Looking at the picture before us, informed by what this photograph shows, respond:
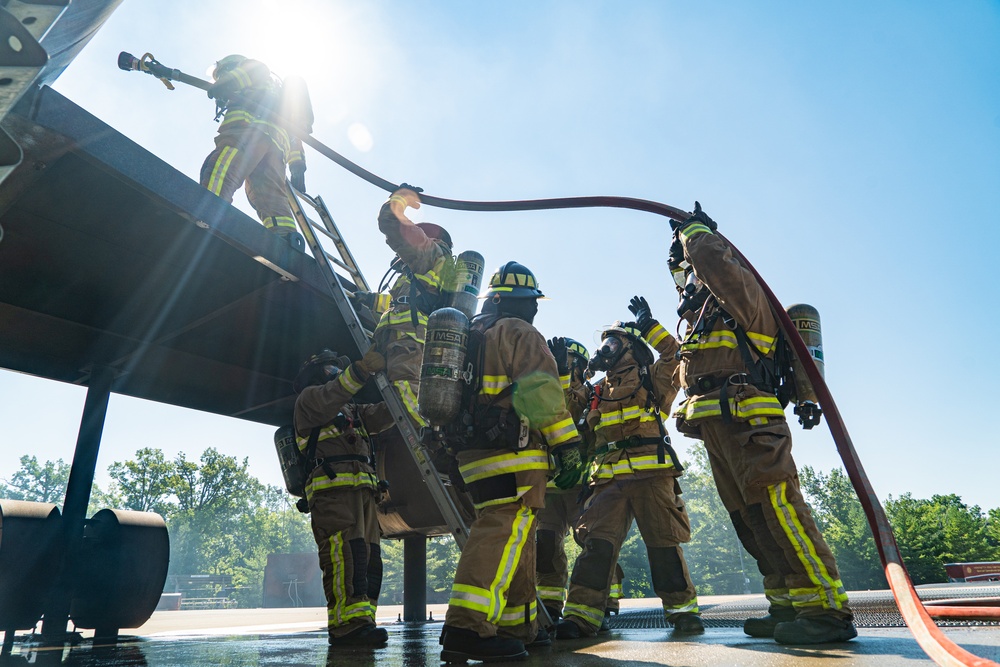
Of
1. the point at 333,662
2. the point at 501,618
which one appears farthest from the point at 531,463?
the point at 333,662

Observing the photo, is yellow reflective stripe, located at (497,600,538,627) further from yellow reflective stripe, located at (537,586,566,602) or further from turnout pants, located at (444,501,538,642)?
yellow reflective stripe, located at (537,586,566,602)

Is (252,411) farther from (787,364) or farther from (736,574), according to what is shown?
(736,574)

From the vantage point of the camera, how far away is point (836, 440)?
8.63 feet

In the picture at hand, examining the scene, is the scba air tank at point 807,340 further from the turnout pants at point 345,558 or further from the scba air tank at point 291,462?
the scba air tank at point 291,462

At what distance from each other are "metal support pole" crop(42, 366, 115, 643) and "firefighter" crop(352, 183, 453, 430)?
2623 millimetres

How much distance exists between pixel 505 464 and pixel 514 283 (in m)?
1.15

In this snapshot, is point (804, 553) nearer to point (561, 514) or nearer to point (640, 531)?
point (640, 531)

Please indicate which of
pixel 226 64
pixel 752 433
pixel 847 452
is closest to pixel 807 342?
pixel 752 433

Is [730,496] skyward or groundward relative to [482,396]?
groundward

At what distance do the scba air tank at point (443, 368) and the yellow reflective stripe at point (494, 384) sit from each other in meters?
0.15

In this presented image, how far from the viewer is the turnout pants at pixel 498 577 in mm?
2789

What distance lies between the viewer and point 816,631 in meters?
2.90

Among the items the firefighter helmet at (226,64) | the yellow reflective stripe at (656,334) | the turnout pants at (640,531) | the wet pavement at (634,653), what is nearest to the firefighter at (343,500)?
the wet pavement at (634,653)

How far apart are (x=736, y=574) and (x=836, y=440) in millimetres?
49835
